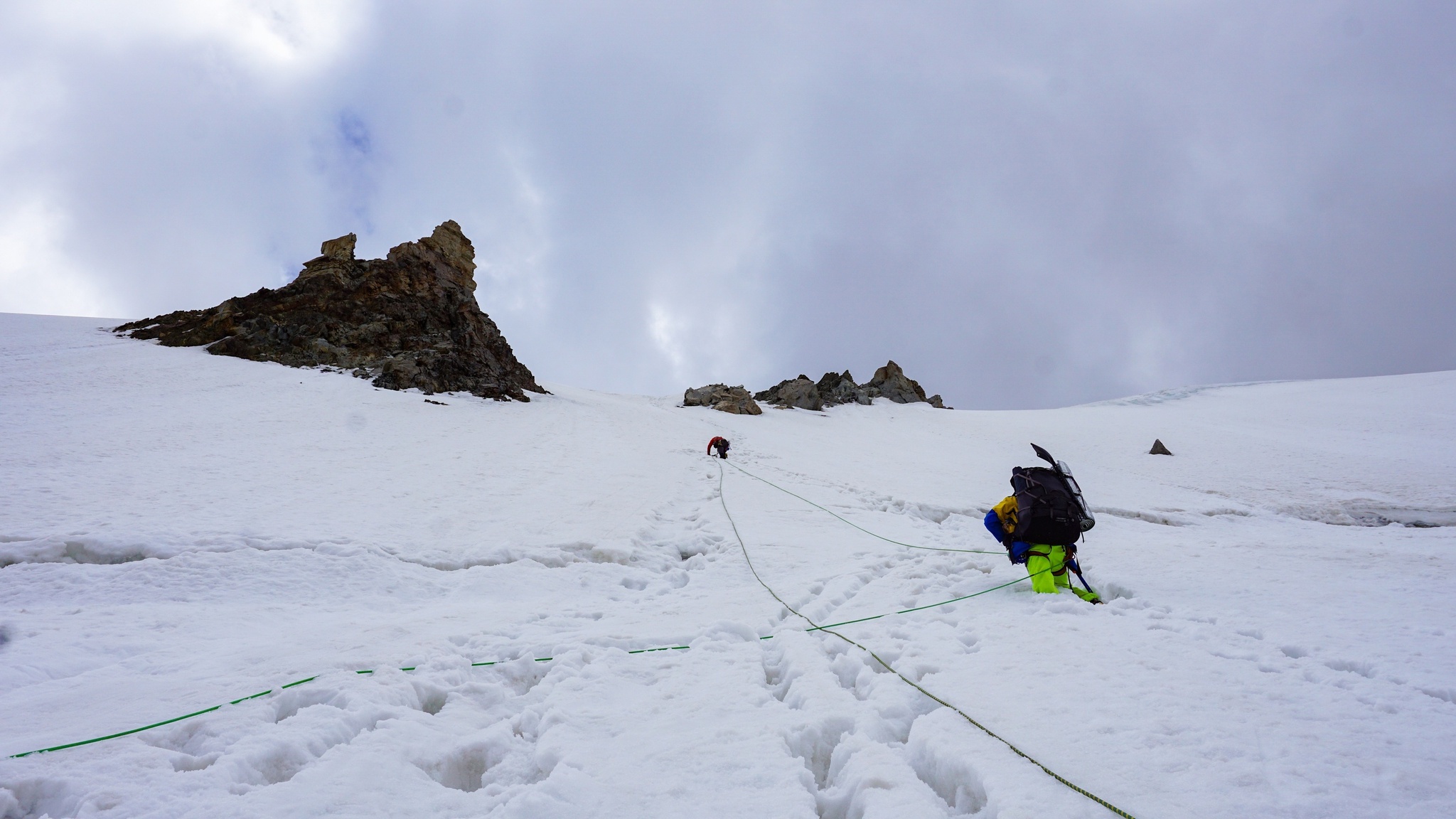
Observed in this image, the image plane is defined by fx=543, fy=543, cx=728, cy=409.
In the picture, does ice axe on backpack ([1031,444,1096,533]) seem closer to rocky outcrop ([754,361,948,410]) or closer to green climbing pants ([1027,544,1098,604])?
green climbing pants ([1027,544,1098,604])

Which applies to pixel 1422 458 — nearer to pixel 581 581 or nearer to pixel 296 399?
pixel 581 581

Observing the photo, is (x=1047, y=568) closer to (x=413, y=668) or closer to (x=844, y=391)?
(x=413, y=668)

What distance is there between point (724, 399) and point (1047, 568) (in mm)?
24910

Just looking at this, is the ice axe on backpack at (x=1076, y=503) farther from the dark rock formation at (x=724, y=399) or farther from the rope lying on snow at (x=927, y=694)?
the dark rock formation at (x=724, y=399)

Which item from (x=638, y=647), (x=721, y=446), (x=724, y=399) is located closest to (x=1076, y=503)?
(x=638, y=647)

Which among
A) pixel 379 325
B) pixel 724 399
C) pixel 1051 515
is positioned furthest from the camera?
pixel 724 399

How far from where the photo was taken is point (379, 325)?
2283 centimetres

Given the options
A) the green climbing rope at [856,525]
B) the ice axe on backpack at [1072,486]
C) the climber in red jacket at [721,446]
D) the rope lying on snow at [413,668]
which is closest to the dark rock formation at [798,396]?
the climber in red jacket at [721,446]

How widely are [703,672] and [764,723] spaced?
89cm

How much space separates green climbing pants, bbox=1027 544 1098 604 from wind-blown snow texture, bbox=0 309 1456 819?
19cm

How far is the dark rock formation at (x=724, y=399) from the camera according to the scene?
2881 centimetres

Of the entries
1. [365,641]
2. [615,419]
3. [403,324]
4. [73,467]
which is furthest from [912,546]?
[403,324]

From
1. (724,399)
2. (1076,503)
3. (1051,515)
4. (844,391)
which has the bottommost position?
(1051,515)

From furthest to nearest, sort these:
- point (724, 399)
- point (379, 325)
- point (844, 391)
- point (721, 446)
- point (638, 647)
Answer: point (844, 391) < point (724, 399) < point (379, 325) < point (721, 446) < point (638, 647)
